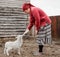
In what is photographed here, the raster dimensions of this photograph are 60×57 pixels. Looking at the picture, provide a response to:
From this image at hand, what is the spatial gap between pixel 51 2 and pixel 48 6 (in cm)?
14

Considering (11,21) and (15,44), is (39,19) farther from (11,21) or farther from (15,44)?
(11,21)

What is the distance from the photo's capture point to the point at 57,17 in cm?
819

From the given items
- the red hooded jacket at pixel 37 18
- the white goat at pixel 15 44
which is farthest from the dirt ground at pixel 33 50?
the red hooded jacket at pixel 37 18

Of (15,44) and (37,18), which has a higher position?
(37,18)

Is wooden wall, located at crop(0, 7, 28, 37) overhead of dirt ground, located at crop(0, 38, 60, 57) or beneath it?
overhead

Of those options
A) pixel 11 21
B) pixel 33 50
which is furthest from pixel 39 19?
pixel 11 21

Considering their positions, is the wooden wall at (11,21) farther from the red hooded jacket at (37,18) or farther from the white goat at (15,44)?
the red hooded jacket at (37,18)

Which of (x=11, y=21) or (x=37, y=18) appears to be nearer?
(x=37, y=18)

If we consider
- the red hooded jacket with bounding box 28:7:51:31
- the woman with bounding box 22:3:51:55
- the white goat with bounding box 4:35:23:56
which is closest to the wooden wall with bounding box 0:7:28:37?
the white goat with bounding box 4:35:23:56

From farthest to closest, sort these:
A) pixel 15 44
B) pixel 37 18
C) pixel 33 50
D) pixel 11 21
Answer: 1. pixel 11 21
2. pixel 33 50
3. pixel 15 44
4. pixel 37 18

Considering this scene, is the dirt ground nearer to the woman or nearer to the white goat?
the white goat

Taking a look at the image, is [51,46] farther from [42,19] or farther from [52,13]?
[42,19]

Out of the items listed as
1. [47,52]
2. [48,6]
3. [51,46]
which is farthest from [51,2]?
[47,52]

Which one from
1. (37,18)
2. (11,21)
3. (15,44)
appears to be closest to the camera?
(37,18)
